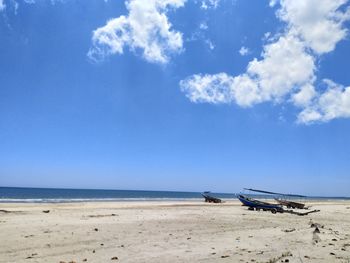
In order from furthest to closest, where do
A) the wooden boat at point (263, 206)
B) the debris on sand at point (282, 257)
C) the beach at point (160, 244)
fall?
the wooden boat at point (263, 206), the beach at point (160, 244), the debris on sand at point (282, 257)

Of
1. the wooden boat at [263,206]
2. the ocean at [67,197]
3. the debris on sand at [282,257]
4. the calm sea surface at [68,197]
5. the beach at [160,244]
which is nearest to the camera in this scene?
the debris on sand at [282,257]

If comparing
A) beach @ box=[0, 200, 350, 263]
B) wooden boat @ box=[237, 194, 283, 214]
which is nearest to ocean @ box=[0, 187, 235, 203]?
wooden boat @ box=[237, 194, 283, 214]

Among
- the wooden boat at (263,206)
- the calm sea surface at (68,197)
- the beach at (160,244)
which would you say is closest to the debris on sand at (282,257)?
the beach at (160,244)

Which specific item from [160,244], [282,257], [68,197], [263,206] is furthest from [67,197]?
[282,257]

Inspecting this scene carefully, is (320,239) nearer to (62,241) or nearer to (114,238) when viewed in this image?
(114,238)

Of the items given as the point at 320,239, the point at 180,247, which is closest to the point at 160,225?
the point at 180,247

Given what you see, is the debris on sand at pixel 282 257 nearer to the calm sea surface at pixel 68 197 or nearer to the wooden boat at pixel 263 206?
the wooden boat at pixel 263 206

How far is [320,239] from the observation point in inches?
554

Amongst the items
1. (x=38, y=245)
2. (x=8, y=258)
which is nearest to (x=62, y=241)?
(x=38, y=245)

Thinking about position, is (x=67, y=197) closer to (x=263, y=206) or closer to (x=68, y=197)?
(x=68, y=197)

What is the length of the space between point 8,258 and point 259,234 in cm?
977

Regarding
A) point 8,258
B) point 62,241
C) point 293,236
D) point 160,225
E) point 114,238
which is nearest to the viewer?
point 8,258

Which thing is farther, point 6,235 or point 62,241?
point 6,235

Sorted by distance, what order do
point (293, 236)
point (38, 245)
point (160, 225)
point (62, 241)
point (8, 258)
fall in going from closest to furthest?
point (8, 258), point (38, 245), point (62, 241), point (293, 236), point (160, 225)
